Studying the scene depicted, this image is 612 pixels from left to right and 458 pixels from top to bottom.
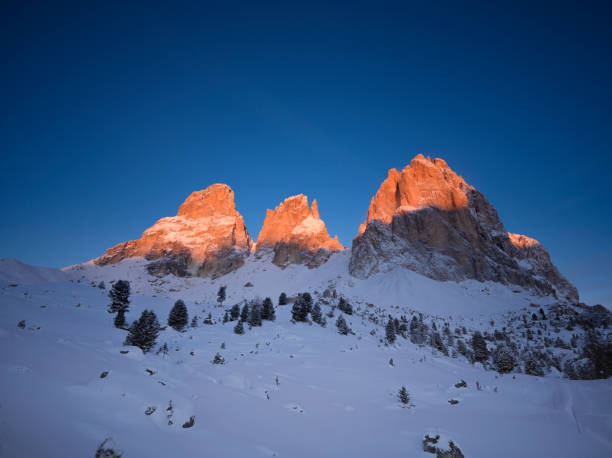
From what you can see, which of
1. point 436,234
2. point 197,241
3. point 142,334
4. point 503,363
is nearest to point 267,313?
point 142,334

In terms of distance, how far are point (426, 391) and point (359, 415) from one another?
9.37ft

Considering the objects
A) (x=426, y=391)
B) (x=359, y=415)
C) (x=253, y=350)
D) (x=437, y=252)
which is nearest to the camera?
(x=359, y=415)

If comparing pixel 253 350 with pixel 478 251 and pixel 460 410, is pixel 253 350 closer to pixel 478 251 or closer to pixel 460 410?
pixel 460 410

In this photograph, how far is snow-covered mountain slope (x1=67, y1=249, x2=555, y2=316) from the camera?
46000mm

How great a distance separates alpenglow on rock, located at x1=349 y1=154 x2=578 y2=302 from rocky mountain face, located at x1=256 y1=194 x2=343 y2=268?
59.3 feet

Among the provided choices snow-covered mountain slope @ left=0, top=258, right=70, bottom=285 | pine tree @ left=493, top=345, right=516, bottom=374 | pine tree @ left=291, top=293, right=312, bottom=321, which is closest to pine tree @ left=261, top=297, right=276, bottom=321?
pine tree @ left=291, top=293, right=312, bottom=321

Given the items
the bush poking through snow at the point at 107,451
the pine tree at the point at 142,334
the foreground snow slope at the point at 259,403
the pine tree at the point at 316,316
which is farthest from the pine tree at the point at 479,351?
the bush poking through snow at the point at 107,451

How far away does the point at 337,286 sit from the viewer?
59.2 metres

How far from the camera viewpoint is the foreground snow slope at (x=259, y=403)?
3184mm

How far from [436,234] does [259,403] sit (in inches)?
2651

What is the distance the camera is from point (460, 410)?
237 inches

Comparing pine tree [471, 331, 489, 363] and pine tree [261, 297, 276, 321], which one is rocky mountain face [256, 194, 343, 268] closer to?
pine tree [261, 297, 276, 321]

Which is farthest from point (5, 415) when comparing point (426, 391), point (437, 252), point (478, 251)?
point (478, 251)

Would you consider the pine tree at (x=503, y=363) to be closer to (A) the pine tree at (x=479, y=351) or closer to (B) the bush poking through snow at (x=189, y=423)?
(A) the pine tree at (x=479, y=351)
